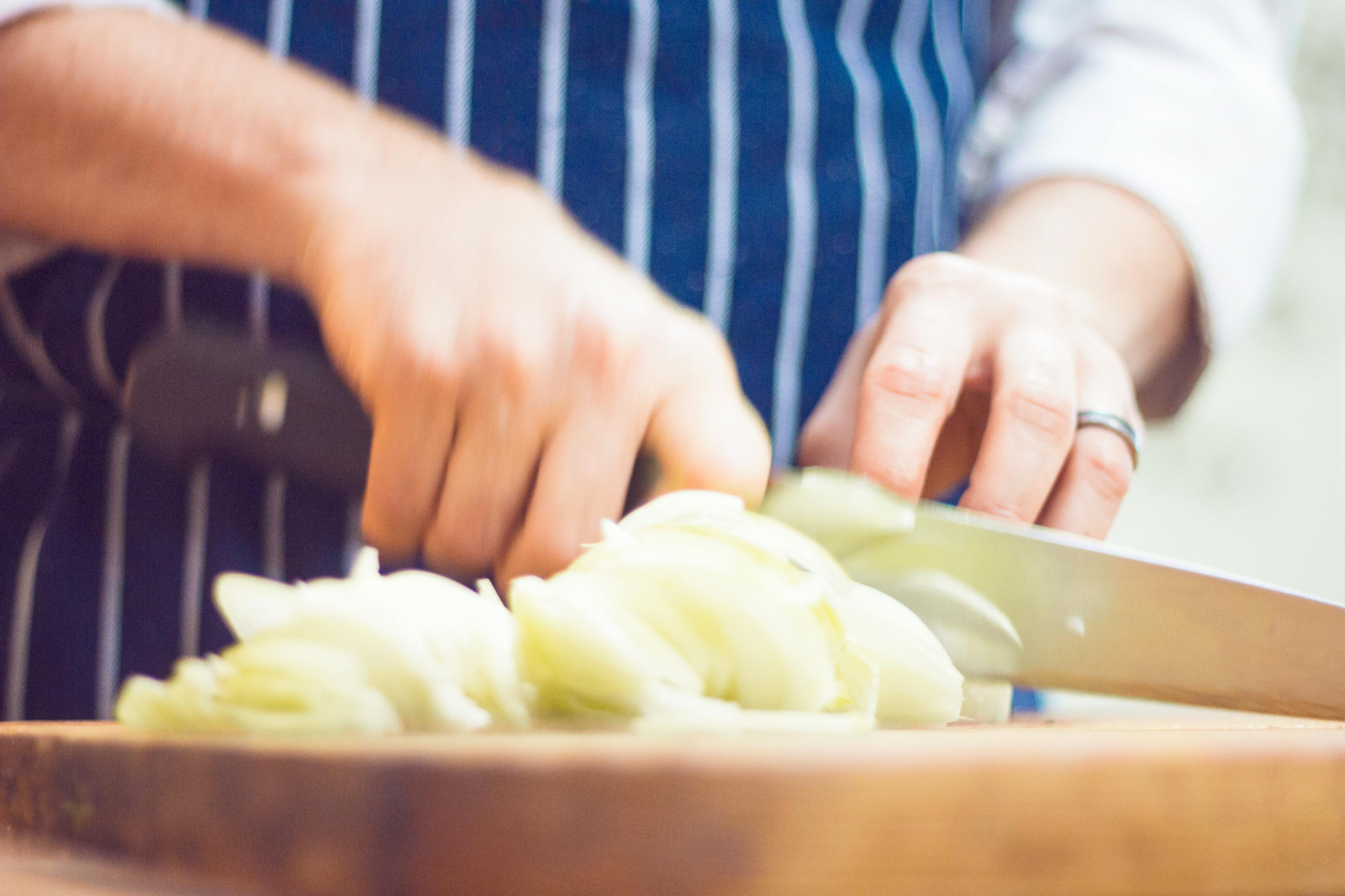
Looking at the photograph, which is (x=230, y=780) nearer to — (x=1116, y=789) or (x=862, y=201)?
(x=1116, y=789)

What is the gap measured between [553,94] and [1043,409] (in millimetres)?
397

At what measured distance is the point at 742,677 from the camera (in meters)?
0.33

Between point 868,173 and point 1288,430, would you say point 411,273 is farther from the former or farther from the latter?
point 1288,430

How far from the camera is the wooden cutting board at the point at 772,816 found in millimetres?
197

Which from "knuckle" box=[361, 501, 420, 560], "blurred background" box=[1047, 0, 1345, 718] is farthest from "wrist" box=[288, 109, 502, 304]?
"blurred background" box=[1047, 0, 1345, 718]

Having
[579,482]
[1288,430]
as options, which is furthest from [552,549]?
[1288,430]

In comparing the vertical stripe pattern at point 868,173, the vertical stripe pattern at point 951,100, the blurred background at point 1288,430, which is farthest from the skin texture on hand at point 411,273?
the blurred background at point 1288,430

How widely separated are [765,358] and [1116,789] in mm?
584

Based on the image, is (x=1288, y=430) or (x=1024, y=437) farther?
(x=1288, y=430)

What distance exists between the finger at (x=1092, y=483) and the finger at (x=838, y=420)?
0.12 meters

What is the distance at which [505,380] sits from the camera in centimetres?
46

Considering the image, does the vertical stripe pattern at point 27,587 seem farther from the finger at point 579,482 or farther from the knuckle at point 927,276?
the knuckle at point 927,276

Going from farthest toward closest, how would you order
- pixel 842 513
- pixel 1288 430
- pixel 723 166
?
pixel 1288 430
pixel 723 166
pixel 842 513

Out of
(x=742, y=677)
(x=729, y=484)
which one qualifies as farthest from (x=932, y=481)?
(x=742, y=677)
